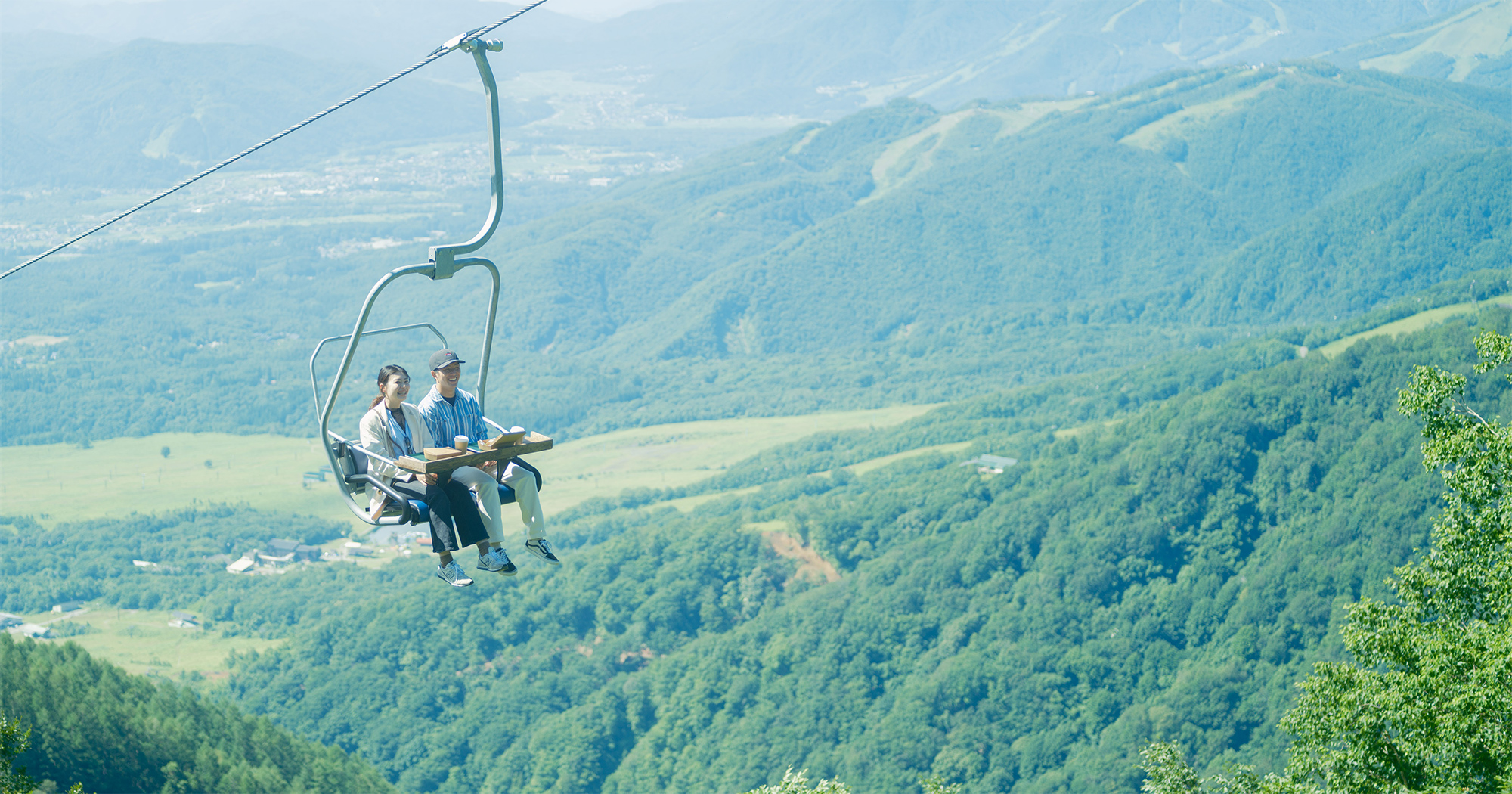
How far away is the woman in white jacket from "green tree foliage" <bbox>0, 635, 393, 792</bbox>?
192ft

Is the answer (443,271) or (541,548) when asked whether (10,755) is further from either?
(443,271)

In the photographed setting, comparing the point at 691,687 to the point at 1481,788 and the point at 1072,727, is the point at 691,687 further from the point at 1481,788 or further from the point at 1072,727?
the point at 1481,788

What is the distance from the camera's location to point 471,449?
1672 centimetres

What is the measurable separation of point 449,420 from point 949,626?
352 feet

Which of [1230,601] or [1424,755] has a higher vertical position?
[1424,755]

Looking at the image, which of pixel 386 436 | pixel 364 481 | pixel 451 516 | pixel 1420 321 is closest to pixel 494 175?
pixel 386 436

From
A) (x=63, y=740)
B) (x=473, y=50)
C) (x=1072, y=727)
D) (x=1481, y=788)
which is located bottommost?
(x=1072, y=727)

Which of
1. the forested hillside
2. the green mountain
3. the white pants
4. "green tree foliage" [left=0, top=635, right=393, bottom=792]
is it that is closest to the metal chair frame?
the white pants

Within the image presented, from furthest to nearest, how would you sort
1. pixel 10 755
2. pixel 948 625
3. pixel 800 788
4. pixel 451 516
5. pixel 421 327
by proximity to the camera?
pixel 948 625
pixel 800 788
pixel 10 755
pixel 451 516
pixel 421 327

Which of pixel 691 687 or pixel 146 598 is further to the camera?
pixel 146 598

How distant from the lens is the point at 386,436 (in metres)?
17.7

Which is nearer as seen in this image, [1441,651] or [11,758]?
[1441,651]

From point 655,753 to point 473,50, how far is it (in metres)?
102

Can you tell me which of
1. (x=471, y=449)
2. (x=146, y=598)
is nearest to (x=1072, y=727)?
(x=471, y=449)
